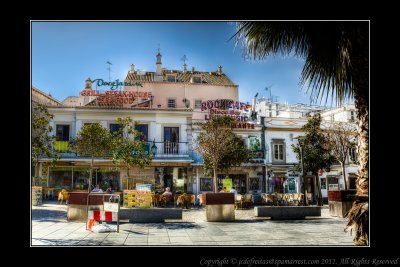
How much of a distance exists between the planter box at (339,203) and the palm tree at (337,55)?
350 inches

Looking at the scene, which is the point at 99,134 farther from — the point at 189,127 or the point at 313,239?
the point at 313,239

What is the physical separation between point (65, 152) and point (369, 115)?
2000 centimetres

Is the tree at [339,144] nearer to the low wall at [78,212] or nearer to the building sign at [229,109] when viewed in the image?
the building sign at [229,109]

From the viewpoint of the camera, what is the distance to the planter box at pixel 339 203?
39.3 feet

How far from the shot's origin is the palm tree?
3496 millimetres

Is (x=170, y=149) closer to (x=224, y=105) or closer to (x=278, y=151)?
(x=224, y=105)

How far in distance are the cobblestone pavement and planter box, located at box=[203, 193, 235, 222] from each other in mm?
417

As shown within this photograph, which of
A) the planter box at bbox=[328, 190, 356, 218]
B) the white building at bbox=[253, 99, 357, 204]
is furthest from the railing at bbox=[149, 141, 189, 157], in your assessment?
the planter box at bbox=[328, 190, 356, 218]

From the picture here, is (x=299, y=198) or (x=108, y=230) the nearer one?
(x=108, y=230)

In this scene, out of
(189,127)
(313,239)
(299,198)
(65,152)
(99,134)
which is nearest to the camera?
(313,239)

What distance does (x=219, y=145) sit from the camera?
48.1ft

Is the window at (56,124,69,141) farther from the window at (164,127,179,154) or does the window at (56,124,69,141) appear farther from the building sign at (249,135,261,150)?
the building sign at (249,135,261,150)
